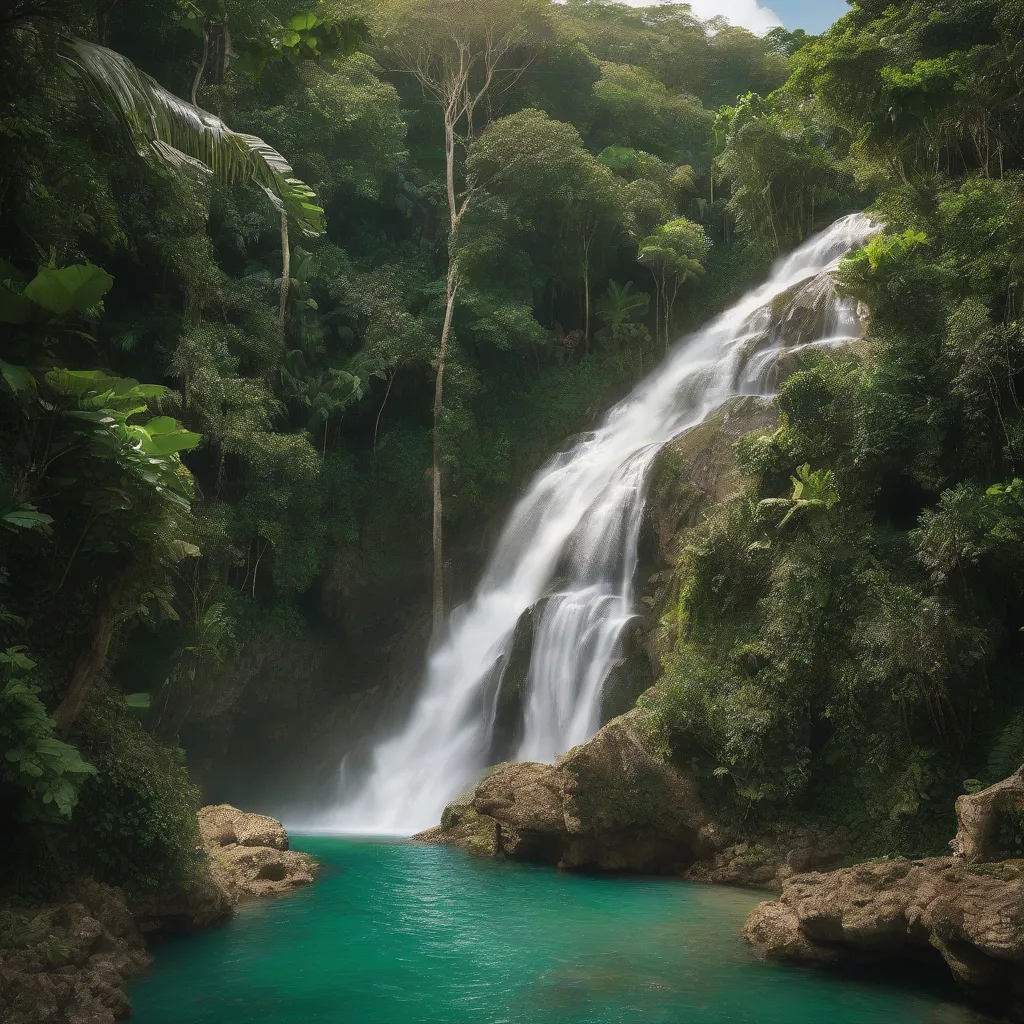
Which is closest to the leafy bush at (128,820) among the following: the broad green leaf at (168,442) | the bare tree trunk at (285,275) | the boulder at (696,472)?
the broad green leaf at (168,442)

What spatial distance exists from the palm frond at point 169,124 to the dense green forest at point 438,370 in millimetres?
64

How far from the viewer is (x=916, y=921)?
762 centimetres

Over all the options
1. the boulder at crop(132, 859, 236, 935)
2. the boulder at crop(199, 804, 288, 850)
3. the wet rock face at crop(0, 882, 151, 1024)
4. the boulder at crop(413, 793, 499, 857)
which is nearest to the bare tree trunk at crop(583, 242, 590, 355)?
the boulder at crop(413, 793, 499, 857)

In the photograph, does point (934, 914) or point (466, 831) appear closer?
point (934, 914)

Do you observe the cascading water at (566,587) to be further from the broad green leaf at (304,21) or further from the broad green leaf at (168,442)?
the broad green leaf at (304,21)

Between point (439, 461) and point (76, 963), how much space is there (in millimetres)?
17345

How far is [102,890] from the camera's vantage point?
8.47 metres

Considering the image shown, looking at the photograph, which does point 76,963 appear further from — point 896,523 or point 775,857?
point 896,523

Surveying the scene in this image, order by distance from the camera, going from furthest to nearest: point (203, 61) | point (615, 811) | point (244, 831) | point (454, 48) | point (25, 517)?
point (454, 48), point (203, 61), point (244, 831), point (615, 811), point (25, 517)

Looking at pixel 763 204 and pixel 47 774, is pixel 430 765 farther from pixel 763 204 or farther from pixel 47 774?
pixel 763 204

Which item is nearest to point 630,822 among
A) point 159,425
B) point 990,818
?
point 990,818

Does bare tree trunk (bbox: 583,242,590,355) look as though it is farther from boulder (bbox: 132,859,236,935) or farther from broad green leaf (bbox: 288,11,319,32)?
broad green leaf (bbox: 288,11,319,32)

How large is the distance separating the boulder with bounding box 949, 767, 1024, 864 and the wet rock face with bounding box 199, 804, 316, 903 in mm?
7754

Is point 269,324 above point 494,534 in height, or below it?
above
